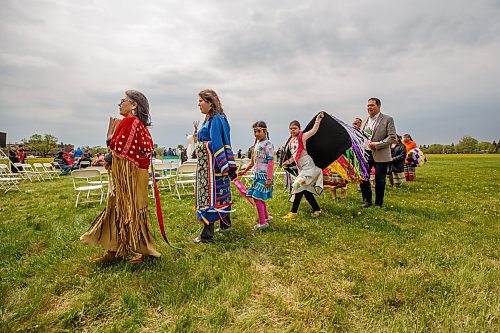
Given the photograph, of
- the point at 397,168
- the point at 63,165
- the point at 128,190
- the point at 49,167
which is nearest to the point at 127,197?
the point at 128,190

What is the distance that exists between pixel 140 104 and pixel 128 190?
37.1 inches

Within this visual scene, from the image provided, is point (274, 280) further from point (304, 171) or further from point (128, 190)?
point (304, 171)

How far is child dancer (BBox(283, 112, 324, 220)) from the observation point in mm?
4957

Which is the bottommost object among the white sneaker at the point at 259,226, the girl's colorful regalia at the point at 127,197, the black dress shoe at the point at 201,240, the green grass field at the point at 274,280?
the green grass field at the point at 274,280

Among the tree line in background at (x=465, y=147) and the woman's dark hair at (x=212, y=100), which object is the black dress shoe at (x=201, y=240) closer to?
the woman's dark hair at (x=212, y=100)

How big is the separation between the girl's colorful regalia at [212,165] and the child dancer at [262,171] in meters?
0.80

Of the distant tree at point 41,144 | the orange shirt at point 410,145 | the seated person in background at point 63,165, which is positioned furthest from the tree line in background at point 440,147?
the orange shirt at point 410,145

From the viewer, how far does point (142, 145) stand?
3020 mm

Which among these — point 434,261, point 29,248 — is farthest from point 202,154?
point 434,261

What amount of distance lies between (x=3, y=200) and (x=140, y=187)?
7.37m

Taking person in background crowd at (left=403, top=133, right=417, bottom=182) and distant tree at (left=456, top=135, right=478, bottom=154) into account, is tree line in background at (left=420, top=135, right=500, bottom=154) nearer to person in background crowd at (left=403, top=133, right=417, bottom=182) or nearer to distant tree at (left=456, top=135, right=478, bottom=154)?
distant tree at (left=456, top=135, right=478, bottom=154)

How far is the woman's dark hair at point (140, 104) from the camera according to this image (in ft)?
10.1

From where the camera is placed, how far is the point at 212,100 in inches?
150

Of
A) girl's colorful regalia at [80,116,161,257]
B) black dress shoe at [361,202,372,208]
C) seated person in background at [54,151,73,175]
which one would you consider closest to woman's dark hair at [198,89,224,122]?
girl's colorful regalia at [80,116,161,257]
